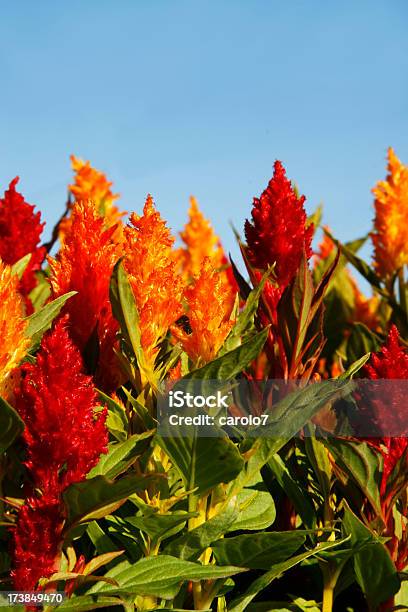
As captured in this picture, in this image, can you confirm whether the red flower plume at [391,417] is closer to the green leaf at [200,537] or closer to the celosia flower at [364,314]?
the green leaf at [200,537]

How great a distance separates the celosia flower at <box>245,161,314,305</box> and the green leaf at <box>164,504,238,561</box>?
0.61 meters

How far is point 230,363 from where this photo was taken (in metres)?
1.41

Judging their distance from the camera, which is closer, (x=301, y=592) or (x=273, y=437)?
(x=273, y=437)

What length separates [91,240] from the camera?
1708 mm

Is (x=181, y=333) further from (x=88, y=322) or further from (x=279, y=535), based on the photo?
(x=279, y=535)

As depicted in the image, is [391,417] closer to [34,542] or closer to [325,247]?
[34,542]

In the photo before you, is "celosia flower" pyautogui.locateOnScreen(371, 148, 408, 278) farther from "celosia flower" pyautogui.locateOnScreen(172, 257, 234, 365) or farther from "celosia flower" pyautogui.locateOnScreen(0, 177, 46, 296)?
"celosia flower" pyautogui.locateOnScreen(172, 257, 234, 365)

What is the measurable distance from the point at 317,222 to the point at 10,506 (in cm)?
203

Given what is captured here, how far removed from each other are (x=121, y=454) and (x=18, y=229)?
4.00ft

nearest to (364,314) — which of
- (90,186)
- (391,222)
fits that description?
(391,222)

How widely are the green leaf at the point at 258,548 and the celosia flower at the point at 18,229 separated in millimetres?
1210

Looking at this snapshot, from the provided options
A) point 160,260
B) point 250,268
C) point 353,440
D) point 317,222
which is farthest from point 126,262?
point 317,222

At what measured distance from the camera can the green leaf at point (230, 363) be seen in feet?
4.58

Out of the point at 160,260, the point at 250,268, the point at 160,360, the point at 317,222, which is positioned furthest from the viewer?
the point at 317,222
